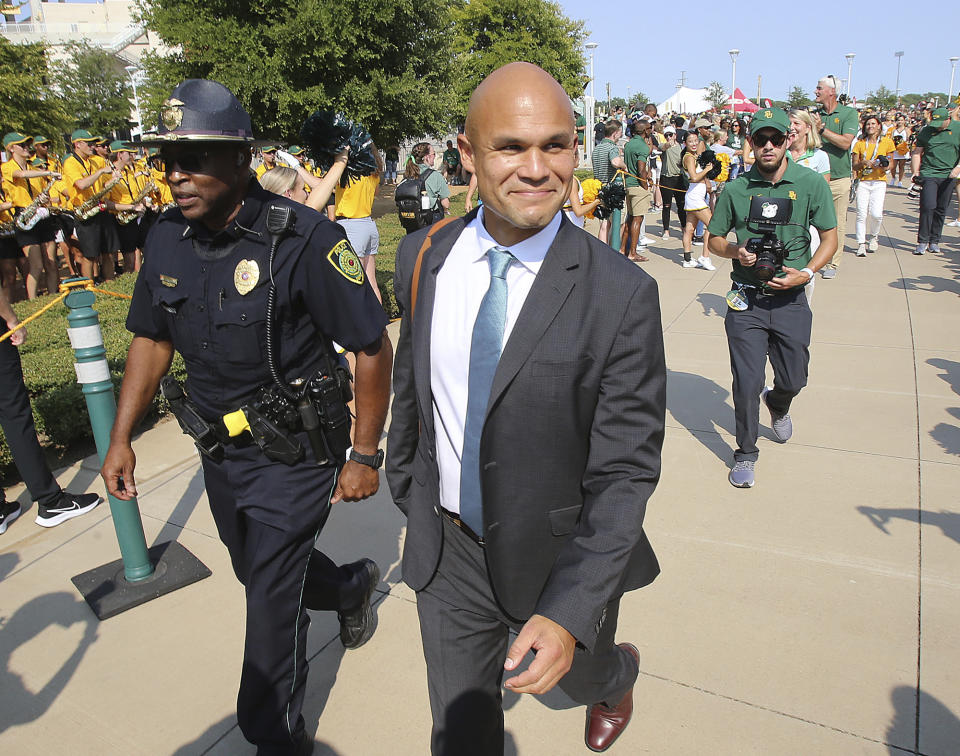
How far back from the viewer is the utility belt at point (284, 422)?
2.41 metres

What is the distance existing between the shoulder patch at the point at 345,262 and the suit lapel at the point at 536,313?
94 cm

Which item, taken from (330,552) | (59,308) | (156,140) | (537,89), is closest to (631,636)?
(330,552)

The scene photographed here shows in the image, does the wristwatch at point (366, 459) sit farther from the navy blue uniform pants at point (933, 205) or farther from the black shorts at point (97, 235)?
the navy blue uniform pants at point (933, 205)

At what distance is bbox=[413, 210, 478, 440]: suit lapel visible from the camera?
192cm

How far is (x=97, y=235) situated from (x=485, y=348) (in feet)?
34.3

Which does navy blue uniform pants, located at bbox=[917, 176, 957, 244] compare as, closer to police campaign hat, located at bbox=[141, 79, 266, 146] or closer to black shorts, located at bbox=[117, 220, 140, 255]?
police campaign hat, located at bbox=[141, 79, 266, 146]

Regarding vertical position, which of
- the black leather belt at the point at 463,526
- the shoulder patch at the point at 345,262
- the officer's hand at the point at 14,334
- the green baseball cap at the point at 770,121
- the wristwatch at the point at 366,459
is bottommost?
the wristwatch at the point at 366,459

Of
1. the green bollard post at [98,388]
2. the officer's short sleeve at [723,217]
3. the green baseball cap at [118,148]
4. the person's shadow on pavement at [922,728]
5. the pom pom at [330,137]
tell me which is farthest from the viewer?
the green baseball cap at [118,148]

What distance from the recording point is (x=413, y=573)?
81.1 inches

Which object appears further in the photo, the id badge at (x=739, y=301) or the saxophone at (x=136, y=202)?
the saxophone at (x=136, y=202)

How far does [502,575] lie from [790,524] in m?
2.72

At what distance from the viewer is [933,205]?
11086 millimetres

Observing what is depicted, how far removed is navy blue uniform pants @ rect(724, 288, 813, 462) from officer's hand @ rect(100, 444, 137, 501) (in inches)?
131

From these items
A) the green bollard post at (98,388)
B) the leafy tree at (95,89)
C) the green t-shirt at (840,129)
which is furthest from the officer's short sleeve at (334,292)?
the leafy tree at (95,89)
